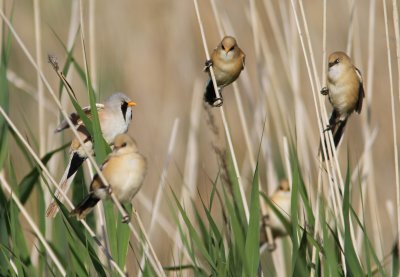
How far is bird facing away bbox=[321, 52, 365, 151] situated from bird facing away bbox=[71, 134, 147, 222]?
3.30 ft

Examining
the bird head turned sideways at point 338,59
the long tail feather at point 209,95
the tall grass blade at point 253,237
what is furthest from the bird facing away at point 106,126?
the bird head turned sideways at point 338,59

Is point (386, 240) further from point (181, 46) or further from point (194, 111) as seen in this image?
point (181, 46)

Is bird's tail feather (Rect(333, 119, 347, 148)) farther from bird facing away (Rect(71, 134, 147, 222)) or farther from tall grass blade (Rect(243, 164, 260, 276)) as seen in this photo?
bird facing away (Rect(71, 134, 147, 222))

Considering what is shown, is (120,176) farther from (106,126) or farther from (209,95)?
(209,95)

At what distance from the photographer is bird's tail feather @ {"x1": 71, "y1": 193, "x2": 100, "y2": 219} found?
215cm

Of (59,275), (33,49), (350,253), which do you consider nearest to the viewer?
(350,253)

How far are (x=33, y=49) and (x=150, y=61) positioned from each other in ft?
3.57

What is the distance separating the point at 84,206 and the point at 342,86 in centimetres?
124

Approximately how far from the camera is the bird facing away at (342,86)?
2.95 meters

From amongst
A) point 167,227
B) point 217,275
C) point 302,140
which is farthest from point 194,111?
point 217,275

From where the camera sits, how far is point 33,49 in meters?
6.02

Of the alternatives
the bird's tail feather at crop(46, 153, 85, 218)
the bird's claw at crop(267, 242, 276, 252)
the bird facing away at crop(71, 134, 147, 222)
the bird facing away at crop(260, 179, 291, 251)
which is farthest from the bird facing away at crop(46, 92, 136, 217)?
the bird facing away at crop(260, 179, 291, 251)

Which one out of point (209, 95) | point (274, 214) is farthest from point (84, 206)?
point (274, 214)

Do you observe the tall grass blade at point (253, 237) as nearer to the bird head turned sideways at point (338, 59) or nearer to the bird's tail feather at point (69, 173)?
the bird's tail feather at point (69, 173)
